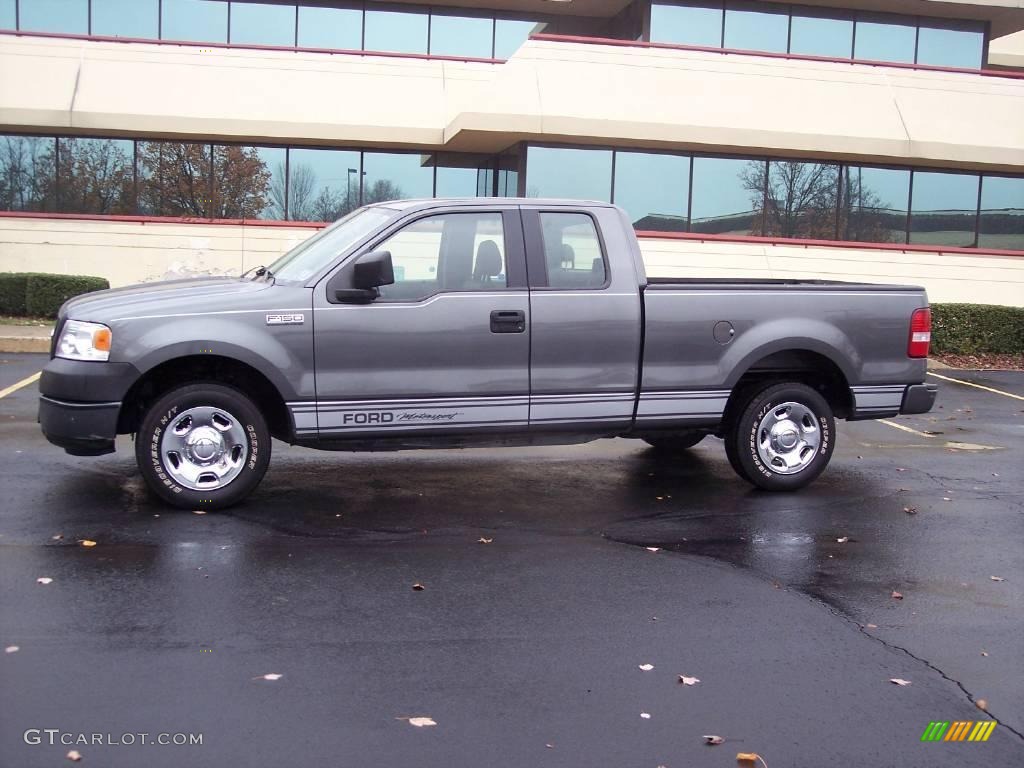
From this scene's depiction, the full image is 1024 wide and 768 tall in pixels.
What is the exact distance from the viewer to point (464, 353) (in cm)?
725

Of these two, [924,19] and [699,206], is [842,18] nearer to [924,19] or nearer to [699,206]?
[924,19]

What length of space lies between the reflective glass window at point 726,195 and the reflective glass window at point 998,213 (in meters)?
4.66

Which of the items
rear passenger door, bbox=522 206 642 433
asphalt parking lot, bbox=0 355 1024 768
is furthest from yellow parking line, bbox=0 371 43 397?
rear passenger door, bbox=522 206 642 433

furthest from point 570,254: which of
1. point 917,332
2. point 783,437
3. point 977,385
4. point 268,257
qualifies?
point 268,257

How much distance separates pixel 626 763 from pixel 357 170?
61.0ft

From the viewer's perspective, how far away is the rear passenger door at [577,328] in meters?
7.42

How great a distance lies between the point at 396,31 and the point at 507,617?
19.8m

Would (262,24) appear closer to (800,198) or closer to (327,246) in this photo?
(800,198)

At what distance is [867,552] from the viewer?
6715 mm

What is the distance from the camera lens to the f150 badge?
6.94 meters

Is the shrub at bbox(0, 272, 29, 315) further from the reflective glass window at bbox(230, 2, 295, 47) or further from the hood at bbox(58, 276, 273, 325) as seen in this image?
the hood at bbox(58, 276, 273, 325)

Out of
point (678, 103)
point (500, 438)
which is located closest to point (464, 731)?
point (500, 438)

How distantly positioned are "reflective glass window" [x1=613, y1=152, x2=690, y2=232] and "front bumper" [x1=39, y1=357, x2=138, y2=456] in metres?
14.2

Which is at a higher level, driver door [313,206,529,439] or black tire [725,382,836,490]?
driver door [313,206,529,439]
